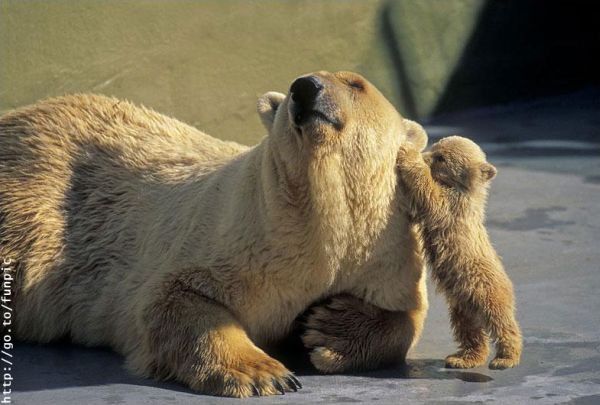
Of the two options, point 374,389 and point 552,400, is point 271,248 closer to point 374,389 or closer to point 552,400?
point 374,389

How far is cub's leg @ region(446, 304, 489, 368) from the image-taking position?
489 centimetres

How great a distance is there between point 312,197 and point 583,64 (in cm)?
Result: 683

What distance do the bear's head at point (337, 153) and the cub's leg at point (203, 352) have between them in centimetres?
53

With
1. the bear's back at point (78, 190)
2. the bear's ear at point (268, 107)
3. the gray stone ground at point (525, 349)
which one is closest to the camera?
the gray stone ground at point (525, 349)

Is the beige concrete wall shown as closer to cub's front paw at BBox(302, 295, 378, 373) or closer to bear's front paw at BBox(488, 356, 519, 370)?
cub's front paw at BBox(302, 295, 378, 373)

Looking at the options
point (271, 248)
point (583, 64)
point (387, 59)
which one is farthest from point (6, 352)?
point (583, 64)

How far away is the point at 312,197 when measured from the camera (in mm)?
4645

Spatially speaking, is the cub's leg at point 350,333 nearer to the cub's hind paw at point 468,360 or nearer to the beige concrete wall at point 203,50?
the cub's hind paw at point 468,360

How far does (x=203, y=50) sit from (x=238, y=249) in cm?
387

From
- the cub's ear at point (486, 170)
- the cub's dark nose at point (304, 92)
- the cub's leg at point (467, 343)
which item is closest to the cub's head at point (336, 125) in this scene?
the cub's dark nose at point (304, 92)

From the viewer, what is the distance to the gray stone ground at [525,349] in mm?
4676

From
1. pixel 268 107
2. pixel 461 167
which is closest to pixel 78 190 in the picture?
pixel 268 107

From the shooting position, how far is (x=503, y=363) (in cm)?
473

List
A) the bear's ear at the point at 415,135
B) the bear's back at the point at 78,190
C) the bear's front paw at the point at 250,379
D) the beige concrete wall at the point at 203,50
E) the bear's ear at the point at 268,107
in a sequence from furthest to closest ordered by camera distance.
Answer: the beige concrete wall at the point at 203,50 < the bear's back at the point at 78,190 < the bear's ear at the point at 268,107 < the bear's ear at the point at 415,135 < the bear's front paw at the point at 250,379
